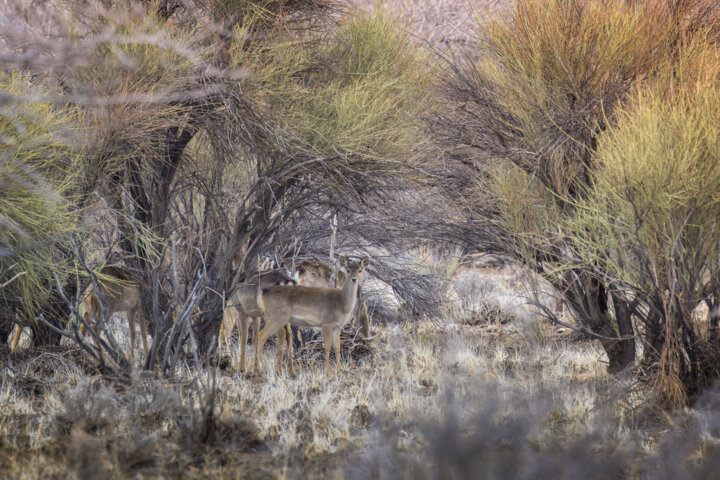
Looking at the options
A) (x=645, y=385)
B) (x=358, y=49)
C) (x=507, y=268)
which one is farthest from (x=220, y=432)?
(x=507, y=268)

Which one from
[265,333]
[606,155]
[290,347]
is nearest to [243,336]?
[265,333]

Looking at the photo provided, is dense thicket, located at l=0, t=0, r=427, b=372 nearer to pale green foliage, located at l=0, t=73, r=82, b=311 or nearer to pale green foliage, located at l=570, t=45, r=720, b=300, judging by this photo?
pale green foliage, located at l=0, t=73, r=82, b=311

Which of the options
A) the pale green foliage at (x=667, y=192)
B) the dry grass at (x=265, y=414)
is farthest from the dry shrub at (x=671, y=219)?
the dry grass at (x=265, y=414)

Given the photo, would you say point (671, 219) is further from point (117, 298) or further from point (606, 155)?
point (117, 298)

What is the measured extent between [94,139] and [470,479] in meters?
5.18

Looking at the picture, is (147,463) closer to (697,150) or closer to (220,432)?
(220,432)

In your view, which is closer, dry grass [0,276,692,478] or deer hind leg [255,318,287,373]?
dry grass [0,276,692,478]

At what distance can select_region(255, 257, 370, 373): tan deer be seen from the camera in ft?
31.2

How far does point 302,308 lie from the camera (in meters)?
9.53

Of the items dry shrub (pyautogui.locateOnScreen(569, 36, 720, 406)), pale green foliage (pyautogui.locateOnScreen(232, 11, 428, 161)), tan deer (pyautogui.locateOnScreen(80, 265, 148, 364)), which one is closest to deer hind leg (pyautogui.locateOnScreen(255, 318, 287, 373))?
tan deer (pyautogui.locateOnScreen(80, 265, 148, 364))

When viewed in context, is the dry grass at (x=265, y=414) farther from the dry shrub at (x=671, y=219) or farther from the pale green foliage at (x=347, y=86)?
the pale green foliage at (x=347, y=86)

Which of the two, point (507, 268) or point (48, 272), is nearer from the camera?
point (48, 272)

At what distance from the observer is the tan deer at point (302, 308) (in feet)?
31.2

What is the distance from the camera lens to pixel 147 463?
5730mm
